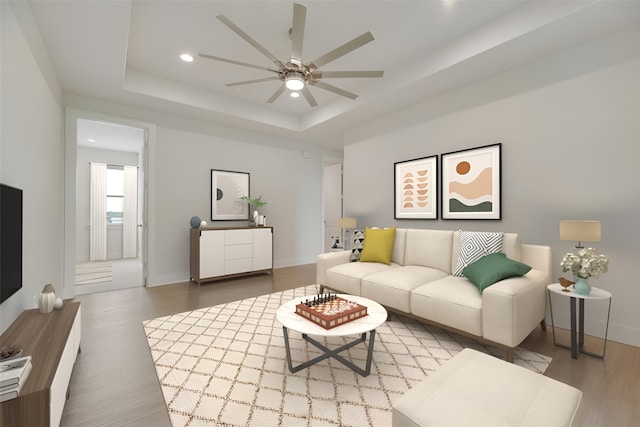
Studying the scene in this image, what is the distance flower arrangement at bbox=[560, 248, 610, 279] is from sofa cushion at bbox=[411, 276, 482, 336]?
74 cm

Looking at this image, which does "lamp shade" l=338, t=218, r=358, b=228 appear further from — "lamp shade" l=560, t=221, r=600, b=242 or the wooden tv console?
the wooden tv console

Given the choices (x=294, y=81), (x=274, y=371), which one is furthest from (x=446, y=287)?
(x=294, y=81)

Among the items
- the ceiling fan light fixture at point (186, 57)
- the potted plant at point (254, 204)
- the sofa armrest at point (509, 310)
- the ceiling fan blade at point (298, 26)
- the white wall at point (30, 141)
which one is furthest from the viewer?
the potted plant at point (254, 204)

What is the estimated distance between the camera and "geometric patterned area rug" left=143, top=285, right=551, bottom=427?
1576 millimetres

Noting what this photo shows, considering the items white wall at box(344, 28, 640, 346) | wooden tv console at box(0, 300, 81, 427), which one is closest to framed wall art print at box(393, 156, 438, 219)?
white wall at box(344, 28, 640, 346)

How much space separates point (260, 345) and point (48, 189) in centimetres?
281

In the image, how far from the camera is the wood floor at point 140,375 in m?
1.56

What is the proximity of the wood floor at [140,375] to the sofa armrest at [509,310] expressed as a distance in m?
0.34

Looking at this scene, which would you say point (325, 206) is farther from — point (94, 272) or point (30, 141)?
point (30, 141)

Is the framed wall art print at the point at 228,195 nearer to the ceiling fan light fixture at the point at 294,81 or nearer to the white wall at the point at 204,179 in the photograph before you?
the white wall at the point at 204,179

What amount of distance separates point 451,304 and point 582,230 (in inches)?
46.8

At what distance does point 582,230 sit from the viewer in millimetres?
2211

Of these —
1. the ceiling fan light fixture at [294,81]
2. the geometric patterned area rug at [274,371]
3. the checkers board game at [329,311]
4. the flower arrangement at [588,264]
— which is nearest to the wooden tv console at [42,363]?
the geometric patterned area rug at [274,371]

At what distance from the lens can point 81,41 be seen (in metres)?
2.54
